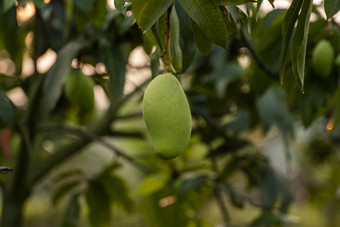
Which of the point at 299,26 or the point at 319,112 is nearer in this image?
the point at 299,26

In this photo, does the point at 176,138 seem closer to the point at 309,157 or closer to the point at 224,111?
the point at 224,111

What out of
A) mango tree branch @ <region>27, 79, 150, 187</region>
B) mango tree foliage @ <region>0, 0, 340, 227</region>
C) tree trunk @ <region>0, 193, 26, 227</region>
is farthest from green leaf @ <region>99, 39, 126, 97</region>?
tree trunk @ <region>0, 193, 26, 227</region>

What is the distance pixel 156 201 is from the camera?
130 cm

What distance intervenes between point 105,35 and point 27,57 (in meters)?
0.57

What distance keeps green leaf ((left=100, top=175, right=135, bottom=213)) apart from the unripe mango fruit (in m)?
0.58

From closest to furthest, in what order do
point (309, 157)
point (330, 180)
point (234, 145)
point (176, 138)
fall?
point (176, 138)
point (234, 145)
point (330, 180)
point (309, 157)

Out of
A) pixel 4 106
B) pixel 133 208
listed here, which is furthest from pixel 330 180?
pixel 4 106

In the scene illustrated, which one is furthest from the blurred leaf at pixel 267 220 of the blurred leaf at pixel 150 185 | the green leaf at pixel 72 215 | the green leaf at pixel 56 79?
the green leaf at pixel 56 79

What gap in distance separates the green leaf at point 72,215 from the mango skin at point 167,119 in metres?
0.75

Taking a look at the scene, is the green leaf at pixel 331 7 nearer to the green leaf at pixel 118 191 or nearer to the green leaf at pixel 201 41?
the green leaf at pixel 201 41

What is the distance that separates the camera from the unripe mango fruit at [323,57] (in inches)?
28.8

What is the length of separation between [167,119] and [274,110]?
2.19 ft

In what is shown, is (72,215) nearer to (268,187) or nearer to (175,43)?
(268,187)

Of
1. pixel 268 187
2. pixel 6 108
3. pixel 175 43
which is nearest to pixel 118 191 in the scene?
pixel 268 187
